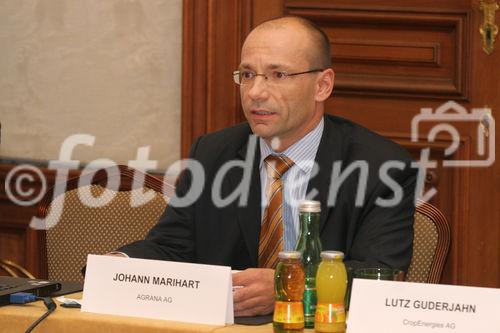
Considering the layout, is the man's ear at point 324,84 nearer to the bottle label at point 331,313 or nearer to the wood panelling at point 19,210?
the bottle label at point 331,313

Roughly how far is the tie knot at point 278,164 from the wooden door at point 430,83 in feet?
4.02

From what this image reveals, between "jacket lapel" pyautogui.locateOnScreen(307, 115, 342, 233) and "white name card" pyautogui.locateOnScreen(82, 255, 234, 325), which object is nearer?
"white name card" pyautogui.locateOnScreen(82, 255, 234, 325)

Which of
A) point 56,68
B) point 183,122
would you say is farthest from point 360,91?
point 56,68

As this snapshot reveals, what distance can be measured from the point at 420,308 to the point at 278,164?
102 centimetres

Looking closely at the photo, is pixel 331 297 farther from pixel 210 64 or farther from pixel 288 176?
pixel 210 64

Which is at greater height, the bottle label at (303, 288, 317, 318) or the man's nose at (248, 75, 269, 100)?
the man's nose at (248, 75, 269, 100)

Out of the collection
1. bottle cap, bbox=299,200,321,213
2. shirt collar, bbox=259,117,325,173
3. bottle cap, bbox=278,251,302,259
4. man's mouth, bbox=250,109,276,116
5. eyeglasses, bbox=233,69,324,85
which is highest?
eyeglasses, bbox=233,69,324,85

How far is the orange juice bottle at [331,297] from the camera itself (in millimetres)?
1911

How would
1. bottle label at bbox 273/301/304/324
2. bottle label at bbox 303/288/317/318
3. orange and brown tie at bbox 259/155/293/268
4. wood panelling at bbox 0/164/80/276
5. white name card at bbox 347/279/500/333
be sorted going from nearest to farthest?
white name card at bbox 347/279/500/333
bottle label at bbox 273/301/304/324
bottle label at bbox 303/288/317/318
orange and brown tie at bbox 259/155/293/268
wood panelling at bbox 0/164/80/276

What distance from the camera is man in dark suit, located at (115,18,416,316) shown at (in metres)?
2.68

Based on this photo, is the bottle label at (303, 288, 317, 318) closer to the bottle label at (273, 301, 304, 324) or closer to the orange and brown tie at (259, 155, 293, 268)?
the bottle label at (273, 301, 304, 324)

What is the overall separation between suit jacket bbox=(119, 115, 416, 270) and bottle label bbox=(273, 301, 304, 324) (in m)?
0.62

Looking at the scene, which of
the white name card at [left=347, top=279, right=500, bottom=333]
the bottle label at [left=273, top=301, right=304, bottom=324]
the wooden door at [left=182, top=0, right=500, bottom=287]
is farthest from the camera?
the wooden door at [left=182, top=0, right=500, bottom=287]

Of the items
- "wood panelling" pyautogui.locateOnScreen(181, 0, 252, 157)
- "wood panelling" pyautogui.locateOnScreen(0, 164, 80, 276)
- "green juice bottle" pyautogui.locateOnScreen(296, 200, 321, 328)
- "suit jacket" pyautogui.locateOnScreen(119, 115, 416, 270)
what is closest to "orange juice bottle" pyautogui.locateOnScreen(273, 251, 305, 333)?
"green juice bottle" pyautogui.locateOnScreen(296, 200, 321, 328)
